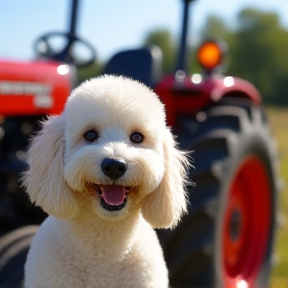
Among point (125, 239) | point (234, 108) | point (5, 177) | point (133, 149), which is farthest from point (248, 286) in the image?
point (133, 149)

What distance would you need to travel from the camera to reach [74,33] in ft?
13.1

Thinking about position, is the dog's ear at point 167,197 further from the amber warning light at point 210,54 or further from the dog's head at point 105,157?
the amber warning light at point 210,54

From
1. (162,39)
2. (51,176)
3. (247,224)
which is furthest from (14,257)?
(162,39)

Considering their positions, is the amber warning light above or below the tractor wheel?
above

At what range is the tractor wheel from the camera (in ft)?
11.6

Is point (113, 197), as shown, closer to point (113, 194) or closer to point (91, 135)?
point (113, 194)

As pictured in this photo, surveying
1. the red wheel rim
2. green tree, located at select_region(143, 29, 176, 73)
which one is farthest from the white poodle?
green tree, located at select_region(143, 29, 176, 73)

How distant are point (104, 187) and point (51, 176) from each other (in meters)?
0.14

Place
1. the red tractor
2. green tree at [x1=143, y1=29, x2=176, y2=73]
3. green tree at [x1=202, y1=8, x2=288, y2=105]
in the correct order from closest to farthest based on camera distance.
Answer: the red tractor < green tree at [x1=143, y1=29, x2=176, y2=73] < green tree at [x1=202, y1=8, x2=288, y2=105]

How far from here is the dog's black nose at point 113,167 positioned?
1.79m

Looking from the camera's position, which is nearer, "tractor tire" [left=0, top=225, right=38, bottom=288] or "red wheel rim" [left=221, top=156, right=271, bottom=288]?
"tractor tire" [left=0, top=225, right=38, bottom=288]

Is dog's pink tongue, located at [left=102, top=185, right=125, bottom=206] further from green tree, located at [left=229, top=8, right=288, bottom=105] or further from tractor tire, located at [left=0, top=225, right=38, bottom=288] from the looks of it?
green tree, located at [left=229, top=8, right=288, bottom=105]

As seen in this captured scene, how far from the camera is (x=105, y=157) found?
1800mm

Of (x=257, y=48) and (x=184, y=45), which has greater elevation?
(x=184, y=45)
